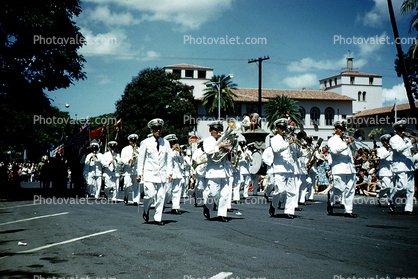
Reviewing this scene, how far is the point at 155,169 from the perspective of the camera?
932 centimetres

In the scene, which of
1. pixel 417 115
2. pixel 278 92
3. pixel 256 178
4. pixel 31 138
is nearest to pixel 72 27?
pixel 256 178

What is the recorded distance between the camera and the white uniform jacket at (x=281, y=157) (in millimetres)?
10039

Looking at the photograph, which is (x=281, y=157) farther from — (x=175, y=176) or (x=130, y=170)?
(x=130, y=170)

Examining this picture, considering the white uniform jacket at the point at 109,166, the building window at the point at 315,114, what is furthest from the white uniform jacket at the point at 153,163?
the building window at the point at 315,114

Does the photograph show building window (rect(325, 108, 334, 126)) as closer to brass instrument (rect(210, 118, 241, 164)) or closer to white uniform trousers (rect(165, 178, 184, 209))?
white uniform trousers (rect(165, 178, 184, 209))

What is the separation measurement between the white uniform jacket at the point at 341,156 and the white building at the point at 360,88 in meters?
88.7

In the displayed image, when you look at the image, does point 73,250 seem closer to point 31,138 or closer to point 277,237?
point 277,237

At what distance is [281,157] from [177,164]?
416 cm

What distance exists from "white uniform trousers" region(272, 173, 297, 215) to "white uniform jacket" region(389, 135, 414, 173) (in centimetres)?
318

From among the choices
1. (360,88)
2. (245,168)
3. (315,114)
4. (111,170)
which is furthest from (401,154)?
(360,88)

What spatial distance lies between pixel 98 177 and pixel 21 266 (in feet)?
39.0

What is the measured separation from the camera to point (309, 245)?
6504 millimetres

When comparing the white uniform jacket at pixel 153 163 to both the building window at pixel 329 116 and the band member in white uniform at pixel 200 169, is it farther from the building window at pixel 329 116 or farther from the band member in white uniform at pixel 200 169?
the building window at pixel 329 116

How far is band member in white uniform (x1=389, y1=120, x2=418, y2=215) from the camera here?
1095 centimetres
